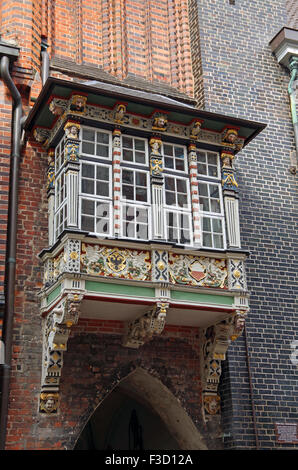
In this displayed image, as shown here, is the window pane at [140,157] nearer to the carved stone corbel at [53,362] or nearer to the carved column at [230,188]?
the carved column at [230,188]

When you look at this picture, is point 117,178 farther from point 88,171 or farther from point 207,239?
point 207,239

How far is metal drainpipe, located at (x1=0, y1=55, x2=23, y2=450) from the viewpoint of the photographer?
1078cm

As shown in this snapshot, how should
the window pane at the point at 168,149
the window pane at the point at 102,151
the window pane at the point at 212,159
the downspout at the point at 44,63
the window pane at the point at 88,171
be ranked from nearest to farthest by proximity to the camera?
the window pane at the point at 88,171, the window pane at the point at 102,151, the window pane at the point at 168,149, the window pane at the point at 212,159, the downspout at the point at 44,63

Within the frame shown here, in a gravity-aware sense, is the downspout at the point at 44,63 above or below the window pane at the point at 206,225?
above

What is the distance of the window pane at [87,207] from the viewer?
11.3 metres

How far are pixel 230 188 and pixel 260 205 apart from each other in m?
2.09

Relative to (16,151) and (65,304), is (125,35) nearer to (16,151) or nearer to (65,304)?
(16,151)

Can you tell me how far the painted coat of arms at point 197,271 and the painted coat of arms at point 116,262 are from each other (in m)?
0.50

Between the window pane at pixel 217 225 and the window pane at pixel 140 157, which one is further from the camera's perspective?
the window pane at pixel 217 225

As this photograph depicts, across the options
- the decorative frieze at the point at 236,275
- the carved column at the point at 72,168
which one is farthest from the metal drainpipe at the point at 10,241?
the decorative frieze at the point at 236,275

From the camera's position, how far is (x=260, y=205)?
47.4 ft

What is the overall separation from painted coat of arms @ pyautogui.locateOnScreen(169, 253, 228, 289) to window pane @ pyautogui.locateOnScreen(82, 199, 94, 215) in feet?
5.28

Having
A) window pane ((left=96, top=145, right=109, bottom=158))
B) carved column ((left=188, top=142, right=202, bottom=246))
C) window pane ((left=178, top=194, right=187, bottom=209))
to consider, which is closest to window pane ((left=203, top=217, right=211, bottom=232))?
carved column ((left=188, top=142, right=202, bottom=246))

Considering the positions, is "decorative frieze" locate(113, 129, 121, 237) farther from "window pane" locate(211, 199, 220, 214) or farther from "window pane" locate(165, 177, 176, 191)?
"window pane" locate(211, 199, 220, 214)
